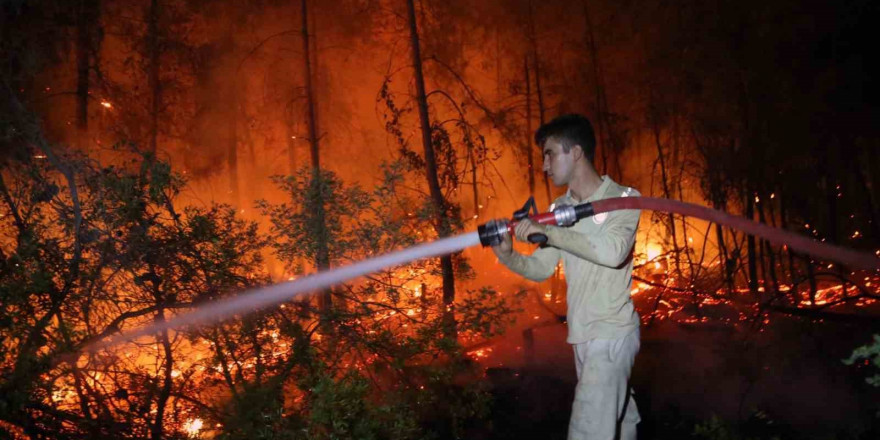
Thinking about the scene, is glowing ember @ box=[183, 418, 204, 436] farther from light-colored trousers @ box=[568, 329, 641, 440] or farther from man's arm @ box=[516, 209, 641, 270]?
man's arm @ box=[516, 209, 641, 270]

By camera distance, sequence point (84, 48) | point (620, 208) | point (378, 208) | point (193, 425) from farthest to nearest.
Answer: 1. point (84, 48)
2. point (378, 208)
3. point (193, 425)
4. point (620, 208)

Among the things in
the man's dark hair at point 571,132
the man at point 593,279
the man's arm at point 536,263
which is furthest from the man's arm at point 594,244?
the man's dark hair at point 571,132

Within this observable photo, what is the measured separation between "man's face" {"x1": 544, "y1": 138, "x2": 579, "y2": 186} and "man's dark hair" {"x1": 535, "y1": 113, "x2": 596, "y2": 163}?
0.07 feet

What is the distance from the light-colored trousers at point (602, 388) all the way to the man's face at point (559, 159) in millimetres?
869

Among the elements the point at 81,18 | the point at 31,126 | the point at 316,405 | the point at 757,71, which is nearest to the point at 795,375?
the point at 757,71

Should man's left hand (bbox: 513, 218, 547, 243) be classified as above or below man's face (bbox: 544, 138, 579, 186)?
below

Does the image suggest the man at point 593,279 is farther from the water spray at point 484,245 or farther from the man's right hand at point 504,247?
the water spray at point 484,245

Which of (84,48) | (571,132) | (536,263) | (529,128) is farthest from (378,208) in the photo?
(529,128)

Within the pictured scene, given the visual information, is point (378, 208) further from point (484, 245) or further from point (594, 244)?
point (594, 244)

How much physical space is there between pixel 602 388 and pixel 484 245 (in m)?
0.91

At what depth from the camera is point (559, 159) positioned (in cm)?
296

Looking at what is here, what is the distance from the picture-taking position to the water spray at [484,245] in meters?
2.69

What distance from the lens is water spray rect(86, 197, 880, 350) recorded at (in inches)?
106

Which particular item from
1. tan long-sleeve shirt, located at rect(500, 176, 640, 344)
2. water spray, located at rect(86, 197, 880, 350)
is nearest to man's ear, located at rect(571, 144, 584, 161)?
tan long-sleeve shirt, located at rect(500, 176, 640, 344)
